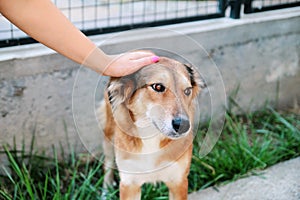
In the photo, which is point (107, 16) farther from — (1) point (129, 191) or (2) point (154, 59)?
(2) point (154, 59)

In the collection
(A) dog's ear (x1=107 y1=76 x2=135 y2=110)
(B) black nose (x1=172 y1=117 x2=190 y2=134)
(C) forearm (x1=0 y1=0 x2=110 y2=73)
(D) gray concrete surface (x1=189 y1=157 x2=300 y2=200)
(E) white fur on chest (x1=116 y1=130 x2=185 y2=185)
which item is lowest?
(D) gray concrete surface (x1=189 y1=157 x2=300 y2=200)

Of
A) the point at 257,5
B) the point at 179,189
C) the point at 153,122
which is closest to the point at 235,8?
the point at 257,5

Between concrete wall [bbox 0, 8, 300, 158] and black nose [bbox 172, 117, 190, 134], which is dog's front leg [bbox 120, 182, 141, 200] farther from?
black nose [bbox 172, 117, 190, 134]

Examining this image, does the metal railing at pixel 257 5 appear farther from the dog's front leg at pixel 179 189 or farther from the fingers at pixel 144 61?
the fingers at pixel 144 61

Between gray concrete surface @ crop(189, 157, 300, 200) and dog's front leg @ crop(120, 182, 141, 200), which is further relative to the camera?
gray concrete surface @ crop(189, 157, 300, 200)

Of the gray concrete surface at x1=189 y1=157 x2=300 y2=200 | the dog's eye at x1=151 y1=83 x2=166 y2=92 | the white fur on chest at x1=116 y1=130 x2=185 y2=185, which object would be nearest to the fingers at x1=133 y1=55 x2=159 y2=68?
the dog's eye at x1=151 y1=83 x2=166 y2=92

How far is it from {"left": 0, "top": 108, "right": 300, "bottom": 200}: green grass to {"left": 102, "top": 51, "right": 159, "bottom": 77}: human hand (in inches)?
48.6

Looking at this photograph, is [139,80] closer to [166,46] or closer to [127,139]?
[127,139]

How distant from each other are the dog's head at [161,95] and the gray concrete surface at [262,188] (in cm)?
122

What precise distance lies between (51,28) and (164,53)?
2.14 ft

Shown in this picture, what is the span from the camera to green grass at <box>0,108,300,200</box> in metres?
3.54

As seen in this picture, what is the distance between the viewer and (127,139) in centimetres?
293

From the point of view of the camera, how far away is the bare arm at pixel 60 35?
212 centimetres

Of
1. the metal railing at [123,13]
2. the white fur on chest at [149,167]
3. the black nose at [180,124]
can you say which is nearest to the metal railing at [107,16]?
the metal railing at [123,13]
